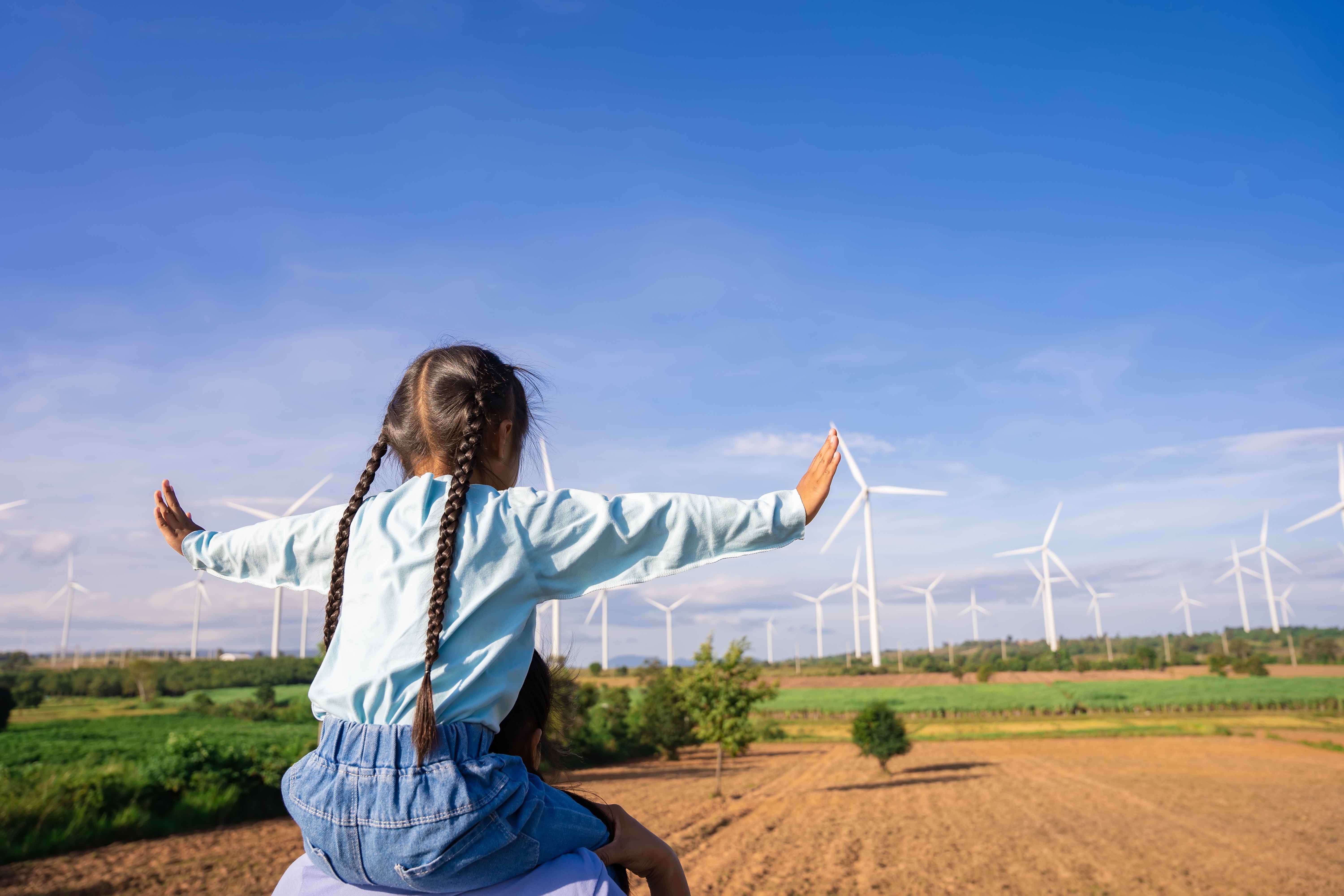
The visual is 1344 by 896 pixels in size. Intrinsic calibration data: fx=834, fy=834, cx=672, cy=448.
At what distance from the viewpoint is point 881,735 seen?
151ft

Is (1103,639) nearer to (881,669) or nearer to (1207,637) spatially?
(1207,637)

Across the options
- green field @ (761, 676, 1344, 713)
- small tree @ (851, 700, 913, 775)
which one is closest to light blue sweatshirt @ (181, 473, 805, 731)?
small tree @ (851, 700, 913, 775)

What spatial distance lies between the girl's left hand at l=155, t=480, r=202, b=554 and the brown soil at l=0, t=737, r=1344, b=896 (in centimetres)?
2083

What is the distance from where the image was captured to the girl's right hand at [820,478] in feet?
5.99

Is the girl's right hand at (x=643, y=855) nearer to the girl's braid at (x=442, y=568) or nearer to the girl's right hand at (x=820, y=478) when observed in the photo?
the girl's braid at (x=442, y=568)

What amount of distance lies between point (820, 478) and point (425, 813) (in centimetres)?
106

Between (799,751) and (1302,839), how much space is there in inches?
1605

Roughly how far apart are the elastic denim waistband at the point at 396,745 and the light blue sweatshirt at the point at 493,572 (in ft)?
0.06

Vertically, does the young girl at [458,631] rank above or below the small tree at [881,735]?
above

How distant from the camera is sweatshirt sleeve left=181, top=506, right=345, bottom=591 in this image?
2.12m

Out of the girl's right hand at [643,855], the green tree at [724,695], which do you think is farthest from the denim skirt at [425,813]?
the green tree at [724,695]

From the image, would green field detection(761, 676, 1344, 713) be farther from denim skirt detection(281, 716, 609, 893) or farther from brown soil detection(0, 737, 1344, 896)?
denim skirt detection(281, 716, 609, 893)

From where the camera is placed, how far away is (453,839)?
1522 millimetres

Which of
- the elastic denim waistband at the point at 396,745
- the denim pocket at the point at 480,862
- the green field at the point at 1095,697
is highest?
the elastic denim waistband at the point at 396,745
